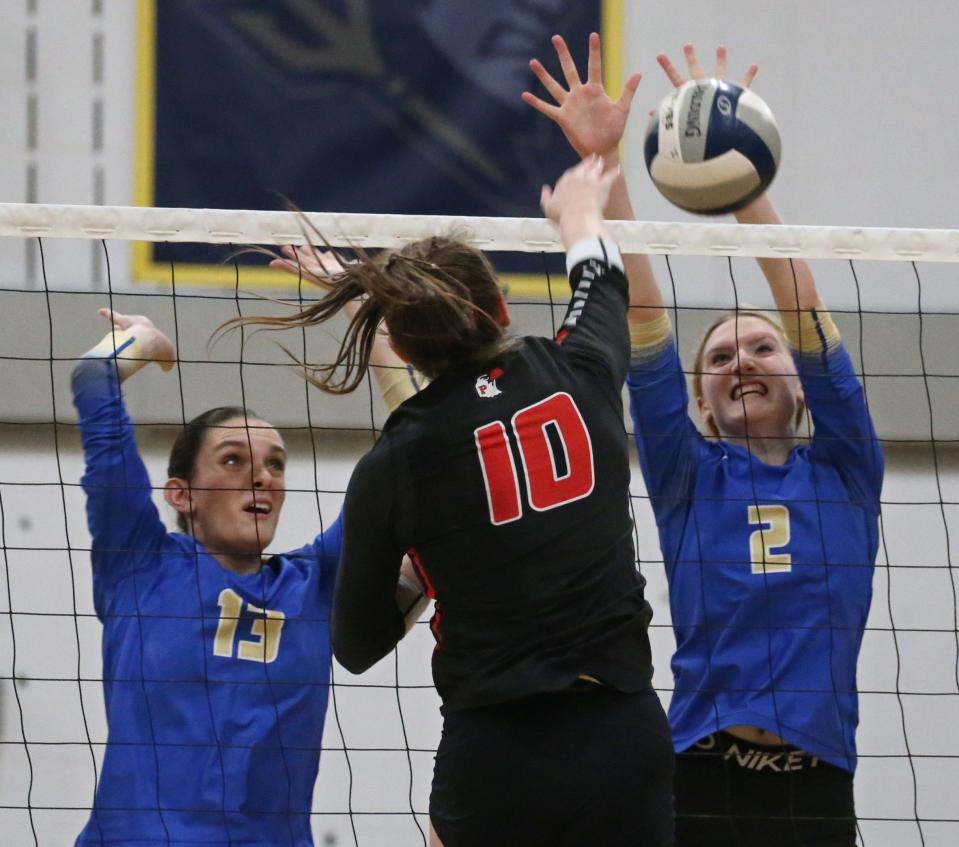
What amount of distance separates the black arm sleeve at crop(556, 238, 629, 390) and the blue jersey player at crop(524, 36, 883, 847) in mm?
579

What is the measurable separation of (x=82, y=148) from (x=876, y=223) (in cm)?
260

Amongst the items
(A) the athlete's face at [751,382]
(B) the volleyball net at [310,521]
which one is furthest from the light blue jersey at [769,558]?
(B) the volleyball net at [310,521]

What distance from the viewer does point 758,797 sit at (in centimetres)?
259

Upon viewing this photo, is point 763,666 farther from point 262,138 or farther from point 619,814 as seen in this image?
point 262,138

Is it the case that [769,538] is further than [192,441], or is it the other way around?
[192,441]

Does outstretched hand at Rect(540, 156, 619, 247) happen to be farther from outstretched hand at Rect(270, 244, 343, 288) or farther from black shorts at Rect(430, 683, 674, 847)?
black shorts at Rect(430, 683, 674, 847)

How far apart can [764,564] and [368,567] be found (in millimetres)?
1149

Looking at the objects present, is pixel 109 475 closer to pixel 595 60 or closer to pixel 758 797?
pixel 595 60

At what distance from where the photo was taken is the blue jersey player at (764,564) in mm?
2588

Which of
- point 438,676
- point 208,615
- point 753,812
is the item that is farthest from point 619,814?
point 208,615

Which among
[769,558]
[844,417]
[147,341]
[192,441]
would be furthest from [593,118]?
[192,441]

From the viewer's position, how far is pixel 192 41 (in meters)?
4.49

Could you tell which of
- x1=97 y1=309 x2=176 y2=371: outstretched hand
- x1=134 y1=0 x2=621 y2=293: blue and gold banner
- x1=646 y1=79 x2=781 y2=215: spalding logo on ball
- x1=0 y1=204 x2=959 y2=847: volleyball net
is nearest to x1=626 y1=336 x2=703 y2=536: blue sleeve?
x1=646 y1=79 x2=781 y2=215: spalding logo on ball

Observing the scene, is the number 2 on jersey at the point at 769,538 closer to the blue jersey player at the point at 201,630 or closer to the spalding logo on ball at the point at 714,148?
the spalding logo on ball at the point at 714,148
